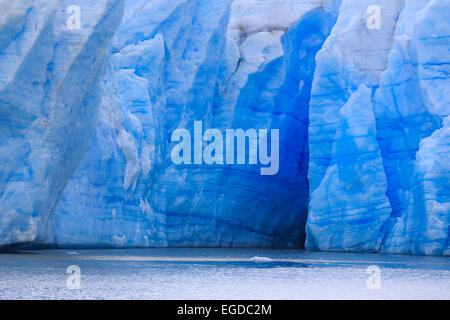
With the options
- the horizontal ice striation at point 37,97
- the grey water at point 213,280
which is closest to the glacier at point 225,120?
the horizontal ice striation at point 37,97

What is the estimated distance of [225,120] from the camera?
80.1ft

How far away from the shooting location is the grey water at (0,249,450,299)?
8.92m

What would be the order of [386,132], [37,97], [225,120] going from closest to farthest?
1. [37,97]
2. [386,132]
3. [225,120]

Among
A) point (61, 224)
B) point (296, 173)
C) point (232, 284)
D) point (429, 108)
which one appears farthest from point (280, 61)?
point (232, 284)

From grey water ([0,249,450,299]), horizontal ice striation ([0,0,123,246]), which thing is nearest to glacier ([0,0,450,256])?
horizontal ice striation ([0,0,123,246])

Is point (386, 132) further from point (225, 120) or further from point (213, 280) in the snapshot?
point (213, 280)

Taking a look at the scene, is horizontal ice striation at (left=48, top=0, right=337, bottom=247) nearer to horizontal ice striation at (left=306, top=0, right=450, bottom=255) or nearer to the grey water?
horizontal ice striation at (left=306, top=0, right=450, bottom=255)

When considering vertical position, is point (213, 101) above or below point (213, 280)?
above

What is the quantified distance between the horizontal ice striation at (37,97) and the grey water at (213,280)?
49.5 inches

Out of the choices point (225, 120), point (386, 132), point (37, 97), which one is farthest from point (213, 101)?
point (37, 97)

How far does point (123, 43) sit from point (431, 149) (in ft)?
34.9

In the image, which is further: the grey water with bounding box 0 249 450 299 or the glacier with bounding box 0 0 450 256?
the glacier with bounding box 0 0 450 256

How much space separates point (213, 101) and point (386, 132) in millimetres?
6324

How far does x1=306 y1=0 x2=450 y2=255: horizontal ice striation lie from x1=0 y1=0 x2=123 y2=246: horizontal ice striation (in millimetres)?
8211
